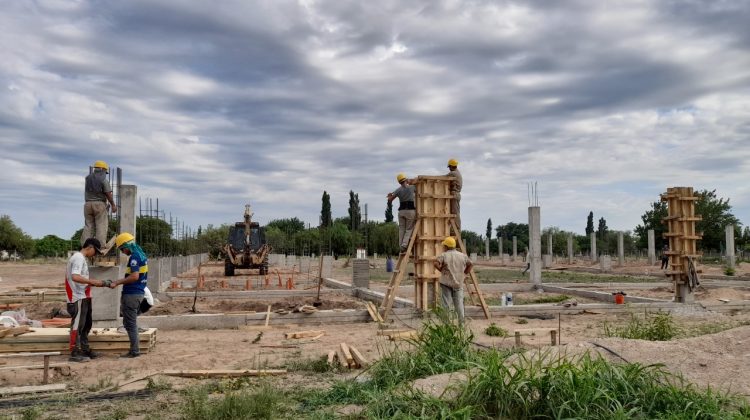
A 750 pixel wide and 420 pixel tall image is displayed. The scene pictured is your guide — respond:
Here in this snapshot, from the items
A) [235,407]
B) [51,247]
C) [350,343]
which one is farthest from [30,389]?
[51,247]

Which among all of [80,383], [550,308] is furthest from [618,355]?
[550,308]

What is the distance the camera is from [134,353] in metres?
8.68

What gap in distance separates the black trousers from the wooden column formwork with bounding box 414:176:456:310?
5.91m

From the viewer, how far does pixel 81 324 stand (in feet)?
28.0

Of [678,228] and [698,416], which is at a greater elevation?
[678,228]

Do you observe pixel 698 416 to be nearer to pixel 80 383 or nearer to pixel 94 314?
pixel 80 383

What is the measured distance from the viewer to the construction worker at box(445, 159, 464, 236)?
12320mm

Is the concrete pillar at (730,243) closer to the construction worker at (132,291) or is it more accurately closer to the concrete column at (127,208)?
the concrete column at (127,208)

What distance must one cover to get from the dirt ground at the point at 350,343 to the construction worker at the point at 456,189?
7.10 feet

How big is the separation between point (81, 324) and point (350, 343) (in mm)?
3907

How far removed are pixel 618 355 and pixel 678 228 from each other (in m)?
9.03

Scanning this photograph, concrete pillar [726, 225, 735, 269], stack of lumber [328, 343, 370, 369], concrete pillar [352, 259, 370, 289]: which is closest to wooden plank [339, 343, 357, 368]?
stack of lumber [328, 343, 370, 369]

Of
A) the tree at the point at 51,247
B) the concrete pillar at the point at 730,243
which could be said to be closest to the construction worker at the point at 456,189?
the concrete pillar at the point at 730,243

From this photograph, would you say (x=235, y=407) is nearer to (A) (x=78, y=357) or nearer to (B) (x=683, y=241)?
(A) (x=78, y=357)
